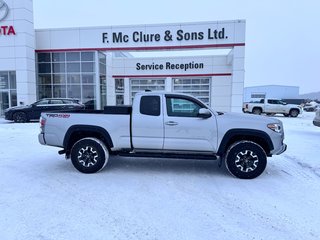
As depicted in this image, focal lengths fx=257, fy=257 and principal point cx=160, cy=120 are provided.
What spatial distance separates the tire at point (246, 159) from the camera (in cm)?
556

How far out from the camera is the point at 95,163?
5.94 meters

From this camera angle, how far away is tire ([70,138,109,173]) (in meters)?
5.92

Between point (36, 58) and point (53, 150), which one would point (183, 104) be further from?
point (36, 58)

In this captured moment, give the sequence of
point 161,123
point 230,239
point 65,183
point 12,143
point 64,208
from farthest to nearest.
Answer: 1. point 12,143
2. point 161,123
3. point 65,183
4. point 64,208
5. point 230,239

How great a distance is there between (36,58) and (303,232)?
883 inches

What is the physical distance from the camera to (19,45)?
63.6ft

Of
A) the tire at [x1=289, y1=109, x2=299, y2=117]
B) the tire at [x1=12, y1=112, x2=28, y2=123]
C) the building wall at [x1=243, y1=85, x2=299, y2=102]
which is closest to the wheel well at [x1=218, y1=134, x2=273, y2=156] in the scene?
the tire at [x1=12, y1=112, x2=28, y2=123]

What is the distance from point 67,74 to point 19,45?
395 centimetres

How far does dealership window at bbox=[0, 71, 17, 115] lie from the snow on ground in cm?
1511

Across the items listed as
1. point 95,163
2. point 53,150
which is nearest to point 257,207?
point 95,163

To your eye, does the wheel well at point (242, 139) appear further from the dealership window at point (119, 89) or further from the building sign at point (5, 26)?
the dealership window at point (119, 89)

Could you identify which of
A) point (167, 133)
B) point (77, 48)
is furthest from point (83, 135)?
point (77, 48)

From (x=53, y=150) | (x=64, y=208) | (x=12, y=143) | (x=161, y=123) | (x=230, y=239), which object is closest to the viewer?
(x=230, y=239)

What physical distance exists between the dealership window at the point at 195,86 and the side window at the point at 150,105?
804 inches
